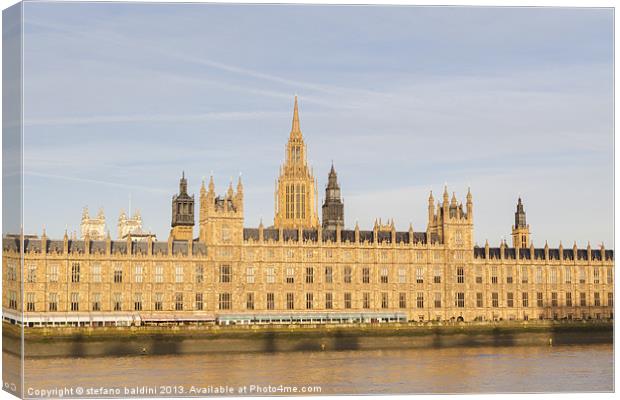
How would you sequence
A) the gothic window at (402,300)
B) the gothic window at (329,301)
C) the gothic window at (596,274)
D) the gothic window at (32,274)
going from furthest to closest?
the gothic window at (596,274)
the gothic window at (402,300)
the gothic window at (329,301)
the gothic window at (32,274)

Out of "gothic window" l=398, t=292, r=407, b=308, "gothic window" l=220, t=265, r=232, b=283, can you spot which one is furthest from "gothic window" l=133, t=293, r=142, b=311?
"gothic window" l=398, t=292, r=407, b=308

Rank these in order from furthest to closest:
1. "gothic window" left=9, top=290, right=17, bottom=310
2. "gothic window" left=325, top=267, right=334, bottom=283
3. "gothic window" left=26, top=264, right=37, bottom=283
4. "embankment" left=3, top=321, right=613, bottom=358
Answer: "gothic window" left=325, top=267, right=334, bottom=283
"gothic window" left=26, top=264, right=37, bottom=283
"embankment" left=3, top=321, right=613, bottom=358
"gothic window" left=9, top=290, right=17, bottom=310

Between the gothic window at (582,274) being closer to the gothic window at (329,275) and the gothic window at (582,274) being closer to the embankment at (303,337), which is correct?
the embankment at (303,337)

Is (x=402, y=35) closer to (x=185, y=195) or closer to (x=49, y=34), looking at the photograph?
(x=49, y=34)

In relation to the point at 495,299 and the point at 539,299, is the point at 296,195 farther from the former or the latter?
the point at 539,299

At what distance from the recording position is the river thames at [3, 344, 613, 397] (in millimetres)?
45938

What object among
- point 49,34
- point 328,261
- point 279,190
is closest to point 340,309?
point 328,261

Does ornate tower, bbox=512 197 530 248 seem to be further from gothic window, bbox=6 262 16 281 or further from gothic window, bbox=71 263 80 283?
gothic window, bbox=71 263 80 283

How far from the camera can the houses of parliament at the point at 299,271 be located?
75188mm

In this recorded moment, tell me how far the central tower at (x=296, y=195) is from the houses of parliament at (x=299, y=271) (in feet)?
0.46

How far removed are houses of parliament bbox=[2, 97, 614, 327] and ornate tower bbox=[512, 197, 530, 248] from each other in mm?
→ 347

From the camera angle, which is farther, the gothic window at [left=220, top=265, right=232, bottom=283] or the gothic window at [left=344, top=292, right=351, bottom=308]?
the gothic window at [left=344, top=292, right=351, bottom=308]

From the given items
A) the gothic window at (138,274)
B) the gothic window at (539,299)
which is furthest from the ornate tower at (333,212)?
the gothic window at (539,299)

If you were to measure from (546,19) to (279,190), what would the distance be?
110 feet
